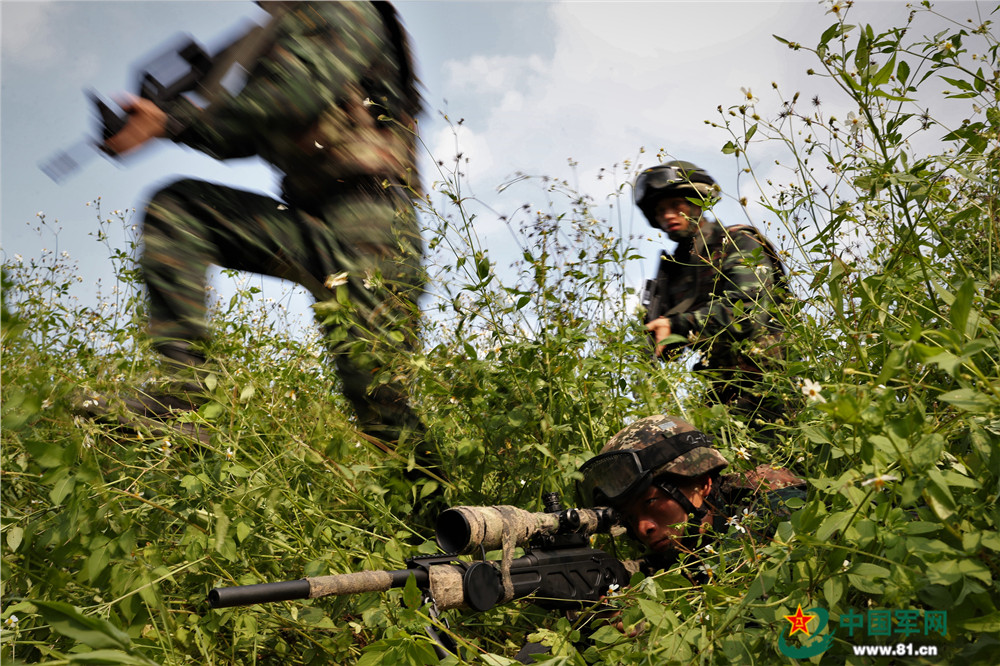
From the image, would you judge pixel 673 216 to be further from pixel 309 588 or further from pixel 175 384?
pixel 309 588

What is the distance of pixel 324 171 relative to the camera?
3.16 m

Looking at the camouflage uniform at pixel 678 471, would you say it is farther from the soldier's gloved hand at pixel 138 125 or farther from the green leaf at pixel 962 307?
the soldier's gloved hand at pixel 138 125

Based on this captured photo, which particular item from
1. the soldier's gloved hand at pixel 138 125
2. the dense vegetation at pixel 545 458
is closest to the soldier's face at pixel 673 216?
the dense vegetation at pixel 545 458

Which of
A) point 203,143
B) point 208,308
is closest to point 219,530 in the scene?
point 208,308

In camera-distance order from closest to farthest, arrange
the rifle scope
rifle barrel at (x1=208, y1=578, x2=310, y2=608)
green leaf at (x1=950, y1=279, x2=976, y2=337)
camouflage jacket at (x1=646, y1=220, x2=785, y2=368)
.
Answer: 1. green leaf at (x1=950, y1=279, x2=976, y2=337)
2. rifle barrel at (x1=208, y1=578, x2=310, y2=608)
3. the rifle scope
4. camouflage jacket at (x1=646, y1=220, x2=785, y2=368)

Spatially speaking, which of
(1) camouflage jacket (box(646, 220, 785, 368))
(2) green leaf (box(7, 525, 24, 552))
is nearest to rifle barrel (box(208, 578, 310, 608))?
(2) green leaf (box(7, 525, 24, 552))

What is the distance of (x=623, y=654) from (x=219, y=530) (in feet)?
3.71

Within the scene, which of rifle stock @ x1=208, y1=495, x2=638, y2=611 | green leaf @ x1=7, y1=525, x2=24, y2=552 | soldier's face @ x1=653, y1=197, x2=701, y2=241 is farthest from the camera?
soldier's face @ x1=653, y1=197, x2=701, y2=241

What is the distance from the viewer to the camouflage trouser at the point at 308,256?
2.91 metres

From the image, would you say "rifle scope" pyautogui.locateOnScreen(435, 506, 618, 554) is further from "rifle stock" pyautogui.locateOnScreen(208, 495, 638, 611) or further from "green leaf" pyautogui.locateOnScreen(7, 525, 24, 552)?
"green leaf" pyautogui.locateOnScreen(7, 525, 24, 552)

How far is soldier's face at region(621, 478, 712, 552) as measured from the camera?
242 cm

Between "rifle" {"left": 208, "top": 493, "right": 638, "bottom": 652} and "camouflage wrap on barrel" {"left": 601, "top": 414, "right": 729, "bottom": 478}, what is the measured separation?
25 cm

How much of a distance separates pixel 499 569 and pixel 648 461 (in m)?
0.66

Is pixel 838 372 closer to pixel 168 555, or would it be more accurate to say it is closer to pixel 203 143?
pixel 168 555
